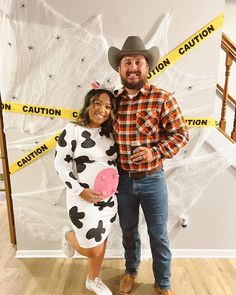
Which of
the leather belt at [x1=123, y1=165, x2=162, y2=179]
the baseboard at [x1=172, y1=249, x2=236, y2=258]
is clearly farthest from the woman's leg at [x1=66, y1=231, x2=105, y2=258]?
the baseboard at [x1=172, y1=249, x2=236, y2=258]

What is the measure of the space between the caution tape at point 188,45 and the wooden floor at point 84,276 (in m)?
1.53

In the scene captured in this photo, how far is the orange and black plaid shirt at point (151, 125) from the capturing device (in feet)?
5.32

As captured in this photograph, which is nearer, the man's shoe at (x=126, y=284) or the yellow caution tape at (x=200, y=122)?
the man's shoe at (x=126, y=284)

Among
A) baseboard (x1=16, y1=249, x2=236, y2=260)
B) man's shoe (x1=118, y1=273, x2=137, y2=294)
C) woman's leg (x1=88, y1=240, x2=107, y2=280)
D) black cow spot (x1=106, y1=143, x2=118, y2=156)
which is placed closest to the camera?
black cow spot (x1=106, y1=143, x2=118, y2=156)

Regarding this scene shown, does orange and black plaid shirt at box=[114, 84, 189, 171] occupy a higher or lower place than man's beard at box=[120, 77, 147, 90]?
lower

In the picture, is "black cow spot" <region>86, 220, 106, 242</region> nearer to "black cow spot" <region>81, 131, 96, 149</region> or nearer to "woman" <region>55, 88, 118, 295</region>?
"woman" <region>55, 88, 118, 295</region>

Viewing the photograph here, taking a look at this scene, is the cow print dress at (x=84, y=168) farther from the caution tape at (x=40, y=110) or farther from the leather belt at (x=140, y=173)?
the caution tape at (x=40, y=110)

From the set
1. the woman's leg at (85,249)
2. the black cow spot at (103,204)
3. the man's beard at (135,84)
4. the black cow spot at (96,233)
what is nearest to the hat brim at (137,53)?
the man's beard at (135,84)

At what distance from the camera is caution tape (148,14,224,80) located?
75.6 inches

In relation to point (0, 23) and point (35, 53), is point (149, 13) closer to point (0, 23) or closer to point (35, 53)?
point (35, 53)

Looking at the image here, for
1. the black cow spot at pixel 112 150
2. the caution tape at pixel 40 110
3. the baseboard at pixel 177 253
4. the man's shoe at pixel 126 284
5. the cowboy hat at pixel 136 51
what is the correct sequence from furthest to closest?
the baseboard at pixel 177 253, the caution tape at pixel 40 110, the man's shoe at pixel 126 284, the black cow spot at pixel 112 150, the cowboy hat at pixel 136 51

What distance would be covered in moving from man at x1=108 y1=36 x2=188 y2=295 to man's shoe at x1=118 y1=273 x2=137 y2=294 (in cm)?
22

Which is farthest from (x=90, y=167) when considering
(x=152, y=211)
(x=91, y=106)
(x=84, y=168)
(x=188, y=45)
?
(x=188, y=45)

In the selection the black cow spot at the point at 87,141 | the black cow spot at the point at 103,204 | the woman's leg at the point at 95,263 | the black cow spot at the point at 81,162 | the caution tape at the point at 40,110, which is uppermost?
the caution tape at the point at 40,110
